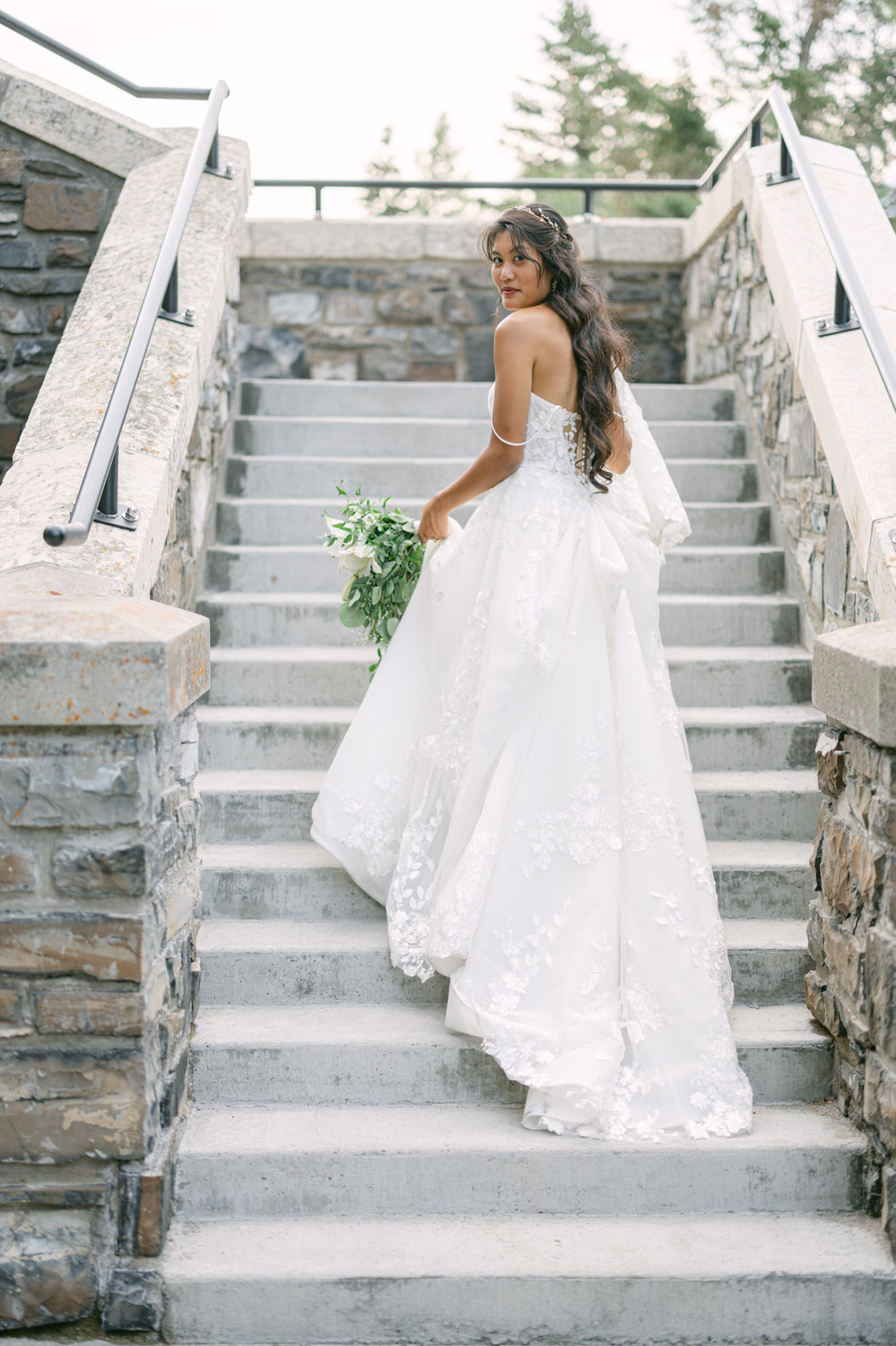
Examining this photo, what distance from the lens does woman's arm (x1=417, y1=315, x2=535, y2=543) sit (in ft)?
9.52

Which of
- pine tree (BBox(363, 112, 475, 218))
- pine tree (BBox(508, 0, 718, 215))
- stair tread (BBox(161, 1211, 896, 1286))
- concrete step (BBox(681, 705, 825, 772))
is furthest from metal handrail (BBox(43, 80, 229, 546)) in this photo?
pine tree (BBox(363, 112, 475, 218))

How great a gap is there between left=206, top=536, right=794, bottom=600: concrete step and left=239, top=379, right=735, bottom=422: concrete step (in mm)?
1257

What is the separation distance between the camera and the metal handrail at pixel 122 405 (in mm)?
2533

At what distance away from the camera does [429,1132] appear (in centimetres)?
268

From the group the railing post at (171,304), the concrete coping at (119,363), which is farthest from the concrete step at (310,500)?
the railing post at (171,304)

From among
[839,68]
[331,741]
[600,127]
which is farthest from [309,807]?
[600,127]

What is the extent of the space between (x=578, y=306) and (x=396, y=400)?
2836 millimetres

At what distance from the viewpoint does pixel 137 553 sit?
2998 millimetres

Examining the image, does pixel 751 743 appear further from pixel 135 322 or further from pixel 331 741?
pixel 135 322

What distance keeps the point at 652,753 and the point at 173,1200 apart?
152 cm

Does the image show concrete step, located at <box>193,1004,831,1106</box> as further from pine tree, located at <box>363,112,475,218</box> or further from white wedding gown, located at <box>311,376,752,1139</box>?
pine tree, located at <box>363,112,475,218</box>

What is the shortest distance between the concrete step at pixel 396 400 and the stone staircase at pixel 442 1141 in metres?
1.86

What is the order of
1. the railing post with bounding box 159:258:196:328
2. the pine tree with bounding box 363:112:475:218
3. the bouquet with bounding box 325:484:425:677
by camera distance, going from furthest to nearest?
the pine tree with bounding box 363:112:475:218 → the railing post with bounding box 159:258:196:328 → the bouquet with bounding box 325:484:425:677

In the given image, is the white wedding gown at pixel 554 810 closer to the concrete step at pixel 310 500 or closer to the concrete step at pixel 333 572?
the concrete step at pixel 333 572
